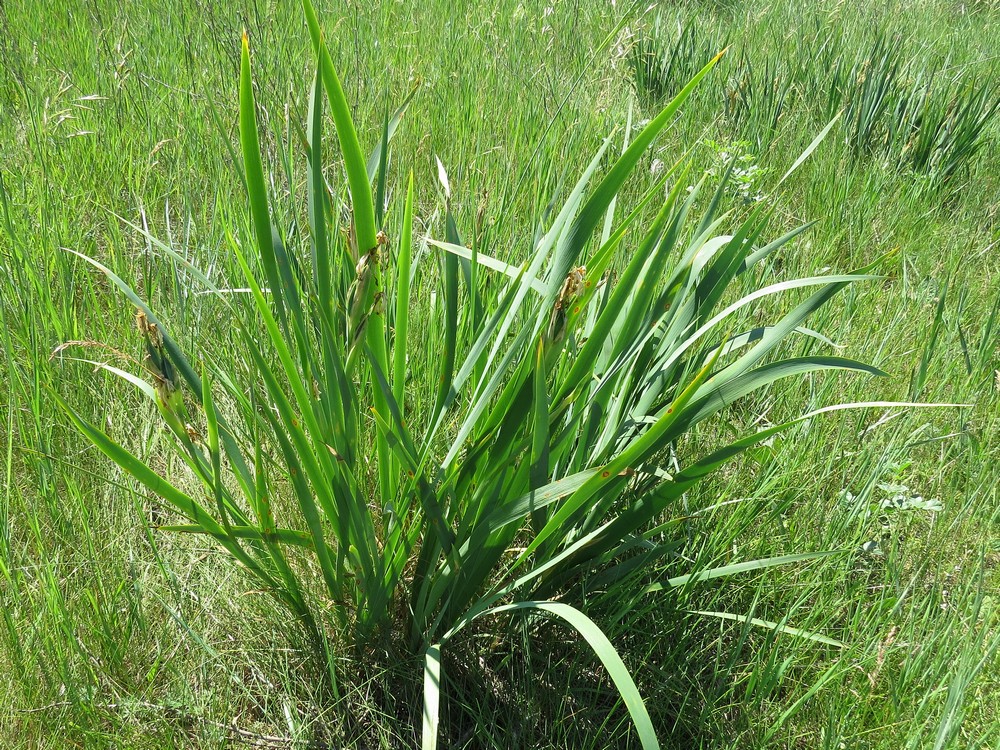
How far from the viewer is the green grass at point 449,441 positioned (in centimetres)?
100

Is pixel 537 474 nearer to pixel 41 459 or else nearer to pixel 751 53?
pixel 41 459

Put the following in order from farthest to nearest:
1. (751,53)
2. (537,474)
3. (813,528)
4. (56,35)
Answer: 1. (751,53)
2. (56,35)
3. (813,528)
4. (537,474)

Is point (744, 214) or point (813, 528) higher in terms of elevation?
point (744, 214)

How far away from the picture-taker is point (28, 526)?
117cm

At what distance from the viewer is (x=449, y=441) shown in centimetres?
134

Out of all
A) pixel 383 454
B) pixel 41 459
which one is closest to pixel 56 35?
pixel 41 459

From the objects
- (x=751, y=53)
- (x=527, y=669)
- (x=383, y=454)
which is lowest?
(x=527, y=669)

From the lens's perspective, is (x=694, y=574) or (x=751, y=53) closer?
(x=694, y=574)

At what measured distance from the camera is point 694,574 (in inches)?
41.0

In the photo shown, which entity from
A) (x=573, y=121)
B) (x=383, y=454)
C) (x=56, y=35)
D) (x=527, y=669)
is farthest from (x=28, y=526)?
(x=56, y=35)

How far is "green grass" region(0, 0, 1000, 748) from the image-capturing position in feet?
3.29

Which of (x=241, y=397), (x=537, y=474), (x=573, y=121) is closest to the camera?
(x=537, y=474)

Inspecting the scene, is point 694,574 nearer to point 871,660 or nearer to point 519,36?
point 871,660

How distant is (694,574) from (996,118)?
262 centimetres
